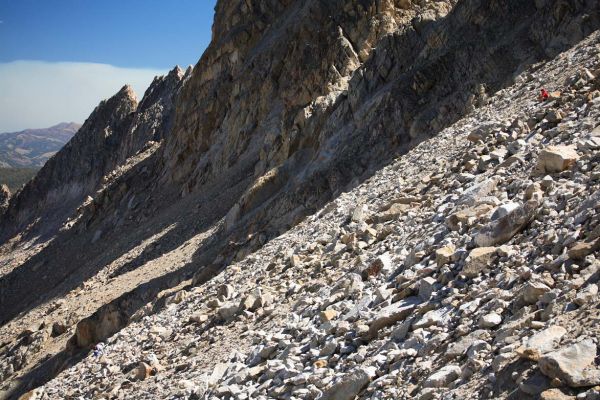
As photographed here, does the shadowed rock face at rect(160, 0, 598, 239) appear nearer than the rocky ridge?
No

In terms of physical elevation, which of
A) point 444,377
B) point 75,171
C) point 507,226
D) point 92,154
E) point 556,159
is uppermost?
point 92,154

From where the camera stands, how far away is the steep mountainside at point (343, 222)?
22.0 ft

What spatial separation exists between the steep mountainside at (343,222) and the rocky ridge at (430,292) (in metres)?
0.04

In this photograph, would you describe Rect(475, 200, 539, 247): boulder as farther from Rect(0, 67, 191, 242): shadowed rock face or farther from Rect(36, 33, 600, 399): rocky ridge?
Rect(0, 67, 191, 242): shadowed rock face

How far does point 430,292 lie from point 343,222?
21.4ft

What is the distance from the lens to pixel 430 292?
7297 mm

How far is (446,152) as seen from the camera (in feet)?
46.9

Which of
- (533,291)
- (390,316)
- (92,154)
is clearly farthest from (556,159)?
(92,154)

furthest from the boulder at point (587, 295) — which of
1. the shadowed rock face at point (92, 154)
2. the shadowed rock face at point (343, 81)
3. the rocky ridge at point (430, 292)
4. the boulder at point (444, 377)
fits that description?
the shadowed rock face at point (92, 154)

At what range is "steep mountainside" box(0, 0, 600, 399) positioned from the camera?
671 cm

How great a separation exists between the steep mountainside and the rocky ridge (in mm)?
40

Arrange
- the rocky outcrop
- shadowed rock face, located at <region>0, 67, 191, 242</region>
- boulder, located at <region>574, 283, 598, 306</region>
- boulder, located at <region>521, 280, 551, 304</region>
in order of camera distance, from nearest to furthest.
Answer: boulder, located at <region>574, 283, 598, 306</region> → boulder, located at <region>521, 280, 551, 304</region> → shadowed rock face, located at <region>0, 67, 191, 242</region> → the rocky outcrop

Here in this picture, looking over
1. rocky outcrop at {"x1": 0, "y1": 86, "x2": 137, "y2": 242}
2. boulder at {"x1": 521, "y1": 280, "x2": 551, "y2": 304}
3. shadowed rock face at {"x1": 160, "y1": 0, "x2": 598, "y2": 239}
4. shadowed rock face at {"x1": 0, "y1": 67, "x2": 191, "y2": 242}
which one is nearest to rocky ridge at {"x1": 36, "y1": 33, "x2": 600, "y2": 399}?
boulder at {"x1": 521, "y1": 280, "x2": 551, "y2": 304}

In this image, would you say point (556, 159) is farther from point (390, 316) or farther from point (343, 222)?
point (343, 222)
